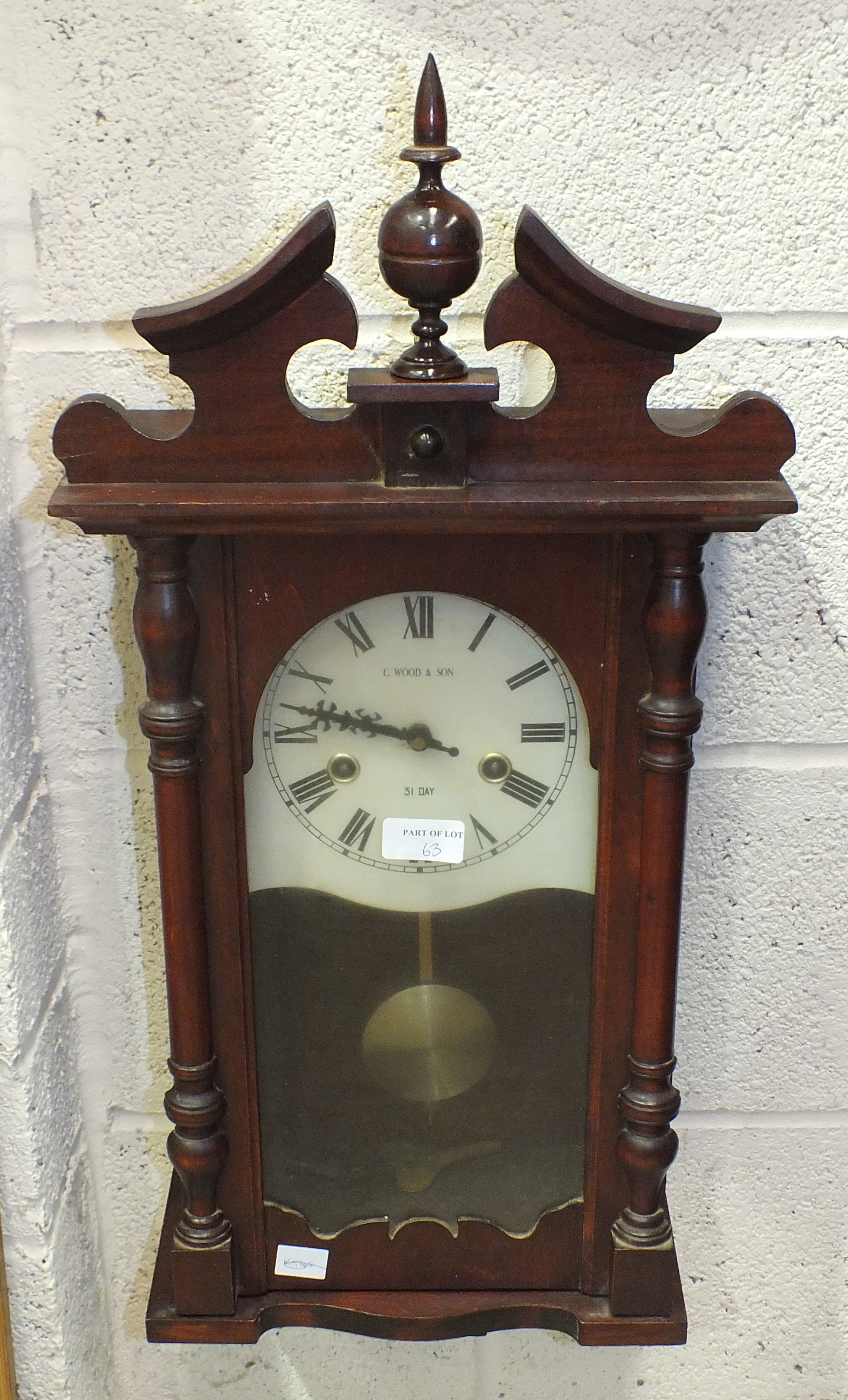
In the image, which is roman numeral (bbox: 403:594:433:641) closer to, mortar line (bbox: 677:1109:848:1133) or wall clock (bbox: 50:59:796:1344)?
wall clock (bbox: 50:59:796:1344)

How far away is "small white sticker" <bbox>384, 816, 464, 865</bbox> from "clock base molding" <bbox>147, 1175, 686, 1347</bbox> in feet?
0.99

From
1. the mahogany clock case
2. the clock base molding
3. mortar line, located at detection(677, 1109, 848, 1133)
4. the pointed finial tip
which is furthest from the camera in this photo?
mortar line, located at detection(677, 1109, 848, 1133)

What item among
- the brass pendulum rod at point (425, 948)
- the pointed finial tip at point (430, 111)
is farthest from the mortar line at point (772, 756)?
the pointed finial tip at point (430, 111)

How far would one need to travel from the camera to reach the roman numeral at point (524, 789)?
2.70ft

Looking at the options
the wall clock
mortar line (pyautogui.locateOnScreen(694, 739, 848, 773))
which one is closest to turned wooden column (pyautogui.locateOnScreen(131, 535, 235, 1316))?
the wall clock

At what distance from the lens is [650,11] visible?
2.56ft

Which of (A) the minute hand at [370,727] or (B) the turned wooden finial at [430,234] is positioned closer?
(B) the turned wooden finial at [430,234]

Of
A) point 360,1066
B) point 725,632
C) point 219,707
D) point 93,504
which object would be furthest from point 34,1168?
point 725,632

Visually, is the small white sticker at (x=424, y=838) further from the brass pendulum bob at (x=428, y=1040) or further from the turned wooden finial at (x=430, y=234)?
the turned wooden finial at (x=430, y=234)

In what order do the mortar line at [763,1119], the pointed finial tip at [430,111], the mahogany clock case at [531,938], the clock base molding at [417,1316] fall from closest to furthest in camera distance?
the pointed finial tip at [430,111]
the mahogany clock case at [531,938]
the clock base molding at [417,1316]
the mortar line at [763,1119]

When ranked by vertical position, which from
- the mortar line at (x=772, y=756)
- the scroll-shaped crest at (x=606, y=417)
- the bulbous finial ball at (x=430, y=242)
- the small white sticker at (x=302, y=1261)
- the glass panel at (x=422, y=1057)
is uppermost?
the bulbous finial ball at (x=430, y=242)

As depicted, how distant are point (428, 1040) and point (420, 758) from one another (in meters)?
0.20

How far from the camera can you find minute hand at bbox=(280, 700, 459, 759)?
81cm

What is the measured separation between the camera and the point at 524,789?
826 millimetres
